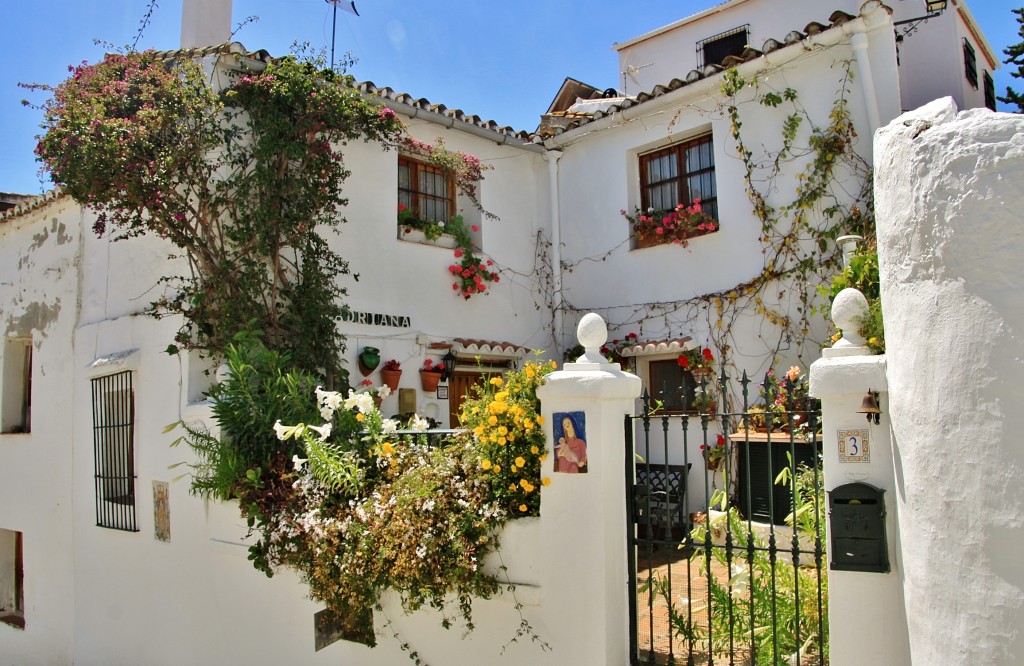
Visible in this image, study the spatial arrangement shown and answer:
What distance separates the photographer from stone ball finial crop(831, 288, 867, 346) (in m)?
3.77

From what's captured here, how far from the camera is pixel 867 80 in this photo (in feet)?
26.2

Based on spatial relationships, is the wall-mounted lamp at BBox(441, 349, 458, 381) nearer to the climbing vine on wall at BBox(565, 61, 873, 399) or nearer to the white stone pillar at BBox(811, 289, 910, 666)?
the climbing vine on wall at BBox(565, 61, 873, 399)

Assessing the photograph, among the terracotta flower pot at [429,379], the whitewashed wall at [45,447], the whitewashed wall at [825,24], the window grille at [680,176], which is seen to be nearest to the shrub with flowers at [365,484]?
the terracotta flower pot at [429,379]

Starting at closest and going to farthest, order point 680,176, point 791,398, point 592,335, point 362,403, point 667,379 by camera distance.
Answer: point 592,335 → point 362,403 → point 791,398 → point 667,379 → point 680,176

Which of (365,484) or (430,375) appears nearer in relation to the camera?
(365,484)

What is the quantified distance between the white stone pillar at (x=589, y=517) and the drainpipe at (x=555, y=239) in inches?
235

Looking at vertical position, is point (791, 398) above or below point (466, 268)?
below

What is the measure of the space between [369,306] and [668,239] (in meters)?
3.82

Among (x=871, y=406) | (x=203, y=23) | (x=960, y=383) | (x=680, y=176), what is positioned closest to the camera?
(x=960, y=383)

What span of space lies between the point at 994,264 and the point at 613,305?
23.4 ft

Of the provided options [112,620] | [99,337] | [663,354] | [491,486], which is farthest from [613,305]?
[112,620]

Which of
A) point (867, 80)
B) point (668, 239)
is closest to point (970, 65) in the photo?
point (867, 80)

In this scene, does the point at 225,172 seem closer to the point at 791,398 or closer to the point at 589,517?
the point at 589,517

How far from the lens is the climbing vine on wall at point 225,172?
7023 millimetres
